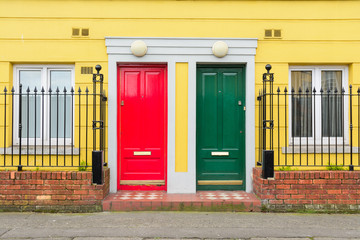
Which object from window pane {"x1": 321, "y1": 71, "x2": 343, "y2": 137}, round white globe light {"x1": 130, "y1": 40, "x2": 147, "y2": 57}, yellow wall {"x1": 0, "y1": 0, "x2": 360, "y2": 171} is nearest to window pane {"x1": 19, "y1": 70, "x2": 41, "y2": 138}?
yellow wall {"x1": 0, "y1": 0, "x2": 360, "y2": 171}

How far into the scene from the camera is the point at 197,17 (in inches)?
266

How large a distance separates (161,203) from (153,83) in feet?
7.92

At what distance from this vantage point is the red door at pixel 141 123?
271 inches

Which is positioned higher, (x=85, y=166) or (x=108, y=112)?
(x=108, y=112)

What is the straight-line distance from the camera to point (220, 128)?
689 centimetres

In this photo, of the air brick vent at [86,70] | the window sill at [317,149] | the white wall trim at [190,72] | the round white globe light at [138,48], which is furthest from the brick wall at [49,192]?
the window sill at [317,149]

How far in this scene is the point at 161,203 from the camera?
6.05 meters

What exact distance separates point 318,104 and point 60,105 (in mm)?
5294

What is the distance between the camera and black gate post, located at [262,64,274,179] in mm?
6094

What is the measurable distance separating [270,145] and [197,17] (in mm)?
2909

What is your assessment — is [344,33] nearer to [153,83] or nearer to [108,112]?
[153,83]

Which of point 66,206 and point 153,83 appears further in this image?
point 153,83

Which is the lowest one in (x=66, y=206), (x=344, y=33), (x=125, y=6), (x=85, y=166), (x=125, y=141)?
(x=66, y=206)

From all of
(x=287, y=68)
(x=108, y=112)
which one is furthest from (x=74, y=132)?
(x=287, y=68)
